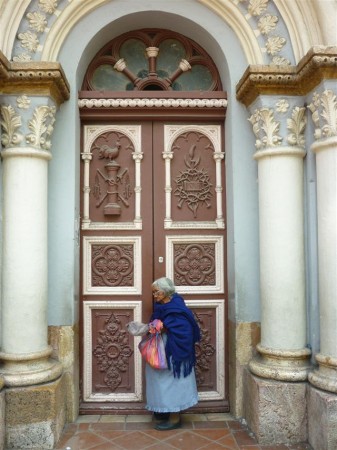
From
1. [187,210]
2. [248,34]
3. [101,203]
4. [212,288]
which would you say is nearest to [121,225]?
[101,203]

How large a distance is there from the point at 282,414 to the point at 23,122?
3.66 metres

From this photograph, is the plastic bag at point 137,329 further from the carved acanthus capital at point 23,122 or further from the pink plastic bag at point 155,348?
the carved acanthus capital at point 23,122

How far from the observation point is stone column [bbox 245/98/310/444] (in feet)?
14.6

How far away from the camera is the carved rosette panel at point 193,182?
524cm

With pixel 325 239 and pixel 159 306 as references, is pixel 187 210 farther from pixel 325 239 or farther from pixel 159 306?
pixel 325 239

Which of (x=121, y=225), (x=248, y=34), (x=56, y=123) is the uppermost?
(x=248, y=34)

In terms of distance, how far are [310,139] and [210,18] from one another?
1684 millimetres

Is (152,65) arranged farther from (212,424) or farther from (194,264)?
(212,424)

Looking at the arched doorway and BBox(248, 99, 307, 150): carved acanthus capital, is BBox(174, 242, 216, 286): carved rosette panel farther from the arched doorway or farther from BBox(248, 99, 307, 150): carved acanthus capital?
BBox(248, 99, 307, 150): carved acanthus capital

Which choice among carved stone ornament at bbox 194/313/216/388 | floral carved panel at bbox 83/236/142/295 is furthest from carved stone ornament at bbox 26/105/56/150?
carved stone ornament at bbox 194/313/216/388

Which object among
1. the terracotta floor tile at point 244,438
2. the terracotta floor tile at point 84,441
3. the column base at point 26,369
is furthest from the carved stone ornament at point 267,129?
the terracotta floor tile at point 84,441

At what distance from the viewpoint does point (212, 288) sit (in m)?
5.20

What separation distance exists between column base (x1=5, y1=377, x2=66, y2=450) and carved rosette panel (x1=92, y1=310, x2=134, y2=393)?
81 centimetres

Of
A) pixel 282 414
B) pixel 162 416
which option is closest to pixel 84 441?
pixel 162 416
